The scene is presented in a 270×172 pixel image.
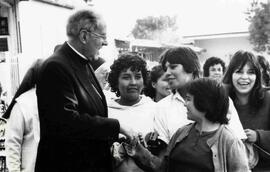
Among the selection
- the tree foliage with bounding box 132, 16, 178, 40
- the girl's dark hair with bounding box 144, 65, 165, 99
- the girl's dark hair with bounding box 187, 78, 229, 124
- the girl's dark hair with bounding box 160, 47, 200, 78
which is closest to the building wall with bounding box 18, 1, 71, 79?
the girl's dark hair with bounding box 144, 65, 165, 99

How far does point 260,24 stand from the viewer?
17047 millimetres

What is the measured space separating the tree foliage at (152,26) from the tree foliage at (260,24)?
48.5 ft

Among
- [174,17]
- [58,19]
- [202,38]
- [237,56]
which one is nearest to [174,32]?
[174,17]

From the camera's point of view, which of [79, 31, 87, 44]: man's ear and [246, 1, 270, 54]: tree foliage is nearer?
[79, 31, 87, 44]: man's ear

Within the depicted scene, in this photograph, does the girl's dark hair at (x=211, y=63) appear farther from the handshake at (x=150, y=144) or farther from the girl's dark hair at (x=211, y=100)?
the girl's dark hair at (x=211, y=100)

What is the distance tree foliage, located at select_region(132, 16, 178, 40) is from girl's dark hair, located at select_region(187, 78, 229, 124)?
29642mm

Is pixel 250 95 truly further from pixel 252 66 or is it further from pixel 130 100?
pixel 130 100

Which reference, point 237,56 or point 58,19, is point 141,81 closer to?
point 237,56

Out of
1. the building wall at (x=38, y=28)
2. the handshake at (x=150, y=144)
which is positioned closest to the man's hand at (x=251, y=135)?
the handshake at (x=150, y=144)

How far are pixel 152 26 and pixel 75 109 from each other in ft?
101

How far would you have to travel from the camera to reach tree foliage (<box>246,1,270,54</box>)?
16391mm

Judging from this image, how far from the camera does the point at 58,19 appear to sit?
7.99 meters

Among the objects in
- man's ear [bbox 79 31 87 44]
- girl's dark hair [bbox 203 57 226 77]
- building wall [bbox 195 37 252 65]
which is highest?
man's ear [bbox 79 31 87 44]

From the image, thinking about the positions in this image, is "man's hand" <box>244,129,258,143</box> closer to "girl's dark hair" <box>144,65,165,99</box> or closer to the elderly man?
the elderly man
